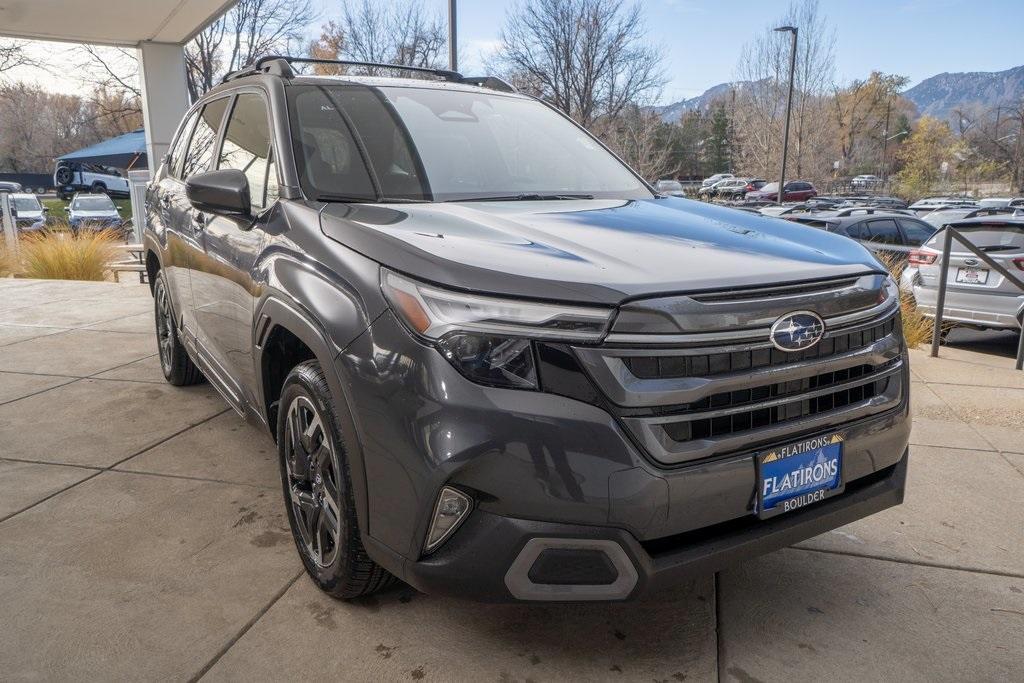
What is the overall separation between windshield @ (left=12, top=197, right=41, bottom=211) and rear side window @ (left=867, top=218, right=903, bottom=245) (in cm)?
2544

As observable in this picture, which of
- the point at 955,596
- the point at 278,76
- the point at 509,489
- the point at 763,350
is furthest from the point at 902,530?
the point at 278,76

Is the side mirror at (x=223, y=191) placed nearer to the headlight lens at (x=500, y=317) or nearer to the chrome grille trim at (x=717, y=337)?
the headlight lens at (x=500, y=317)

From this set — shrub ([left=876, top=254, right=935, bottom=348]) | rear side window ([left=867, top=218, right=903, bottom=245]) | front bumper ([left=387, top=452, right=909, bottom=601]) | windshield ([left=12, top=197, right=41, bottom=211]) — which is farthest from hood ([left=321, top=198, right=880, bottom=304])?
windshield ([left=12, top=197, right=41, bottom=211])

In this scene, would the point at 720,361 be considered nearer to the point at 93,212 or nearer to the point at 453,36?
the point at 453,36

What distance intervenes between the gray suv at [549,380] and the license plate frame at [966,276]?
6431 millimetres

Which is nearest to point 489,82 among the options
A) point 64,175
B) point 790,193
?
point 790,193

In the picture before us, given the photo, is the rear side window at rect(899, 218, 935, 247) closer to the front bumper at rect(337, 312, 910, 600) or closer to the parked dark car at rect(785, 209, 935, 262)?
the parked dark car at rect(785, 209, 935, 262)

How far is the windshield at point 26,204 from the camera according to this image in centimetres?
2617

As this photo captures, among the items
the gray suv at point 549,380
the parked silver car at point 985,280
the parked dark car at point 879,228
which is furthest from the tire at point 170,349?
the parked dark car at point 879,228

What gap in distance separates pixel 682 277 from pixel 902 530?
2015 millimetres

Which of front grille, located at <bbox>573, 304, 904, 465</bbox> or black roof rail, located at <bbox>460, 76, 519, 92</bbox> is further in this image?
black roof rail, located at <bbox>460, 76, 519, 92</bbox>

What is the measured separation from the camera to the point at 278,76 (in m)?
3.41

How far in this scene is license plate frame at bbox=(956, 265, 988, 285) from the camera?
8164 mm

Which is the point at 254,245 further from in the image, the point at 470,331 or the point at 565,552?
the point at 565,552
